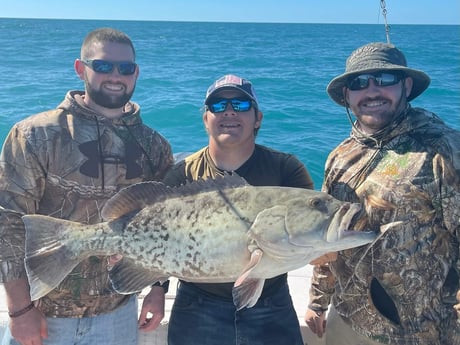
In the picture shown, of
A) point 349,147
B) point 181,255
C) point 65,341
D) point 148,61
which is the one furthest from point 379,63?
point 148,61

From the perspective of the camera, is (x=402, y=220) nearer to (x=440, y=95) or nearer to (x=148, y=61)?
(x=440, y=95)

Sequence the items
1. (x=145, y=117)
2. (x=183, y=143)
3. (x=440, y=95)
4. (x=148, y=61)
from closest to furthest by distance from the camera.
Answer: (x=183, y=143), (x=145, y=117), (x=440, y=95), (x=148, y=61)

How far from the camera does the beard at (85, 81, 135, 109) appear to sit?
11.2ft

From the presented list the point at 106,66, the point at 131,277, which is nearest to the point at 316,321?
the point at 131,277

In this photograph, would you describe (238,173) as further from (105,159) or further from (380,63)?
(380,63)

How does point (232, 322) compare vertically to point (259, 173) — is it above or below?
below

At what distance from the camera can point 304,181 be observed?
11.2 feet

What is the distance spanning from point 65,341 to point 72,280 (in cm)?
41

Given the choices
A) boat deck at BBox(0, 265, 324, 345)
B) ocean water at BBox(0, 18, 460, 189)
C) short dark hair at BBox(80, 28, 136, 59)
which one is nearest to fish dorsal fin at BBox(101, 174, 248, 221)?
short dark hair at BBox(80, 28, 136, 59)

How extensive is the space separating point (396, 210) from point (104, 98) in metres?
2.09

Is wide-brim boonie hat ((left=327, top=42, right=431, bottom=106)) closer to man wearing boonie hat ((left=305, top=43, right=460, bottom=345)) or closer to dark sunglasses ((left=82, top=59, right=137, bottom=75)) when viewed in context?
man wearing boonie hat ((left=305, top=43, right=460, bottom=345))

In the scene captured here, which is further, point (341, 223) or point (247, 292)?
point (247, 292)

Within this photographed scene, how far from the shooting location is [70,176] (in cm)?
327

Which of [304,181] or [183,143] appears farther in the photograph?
[183,143]
